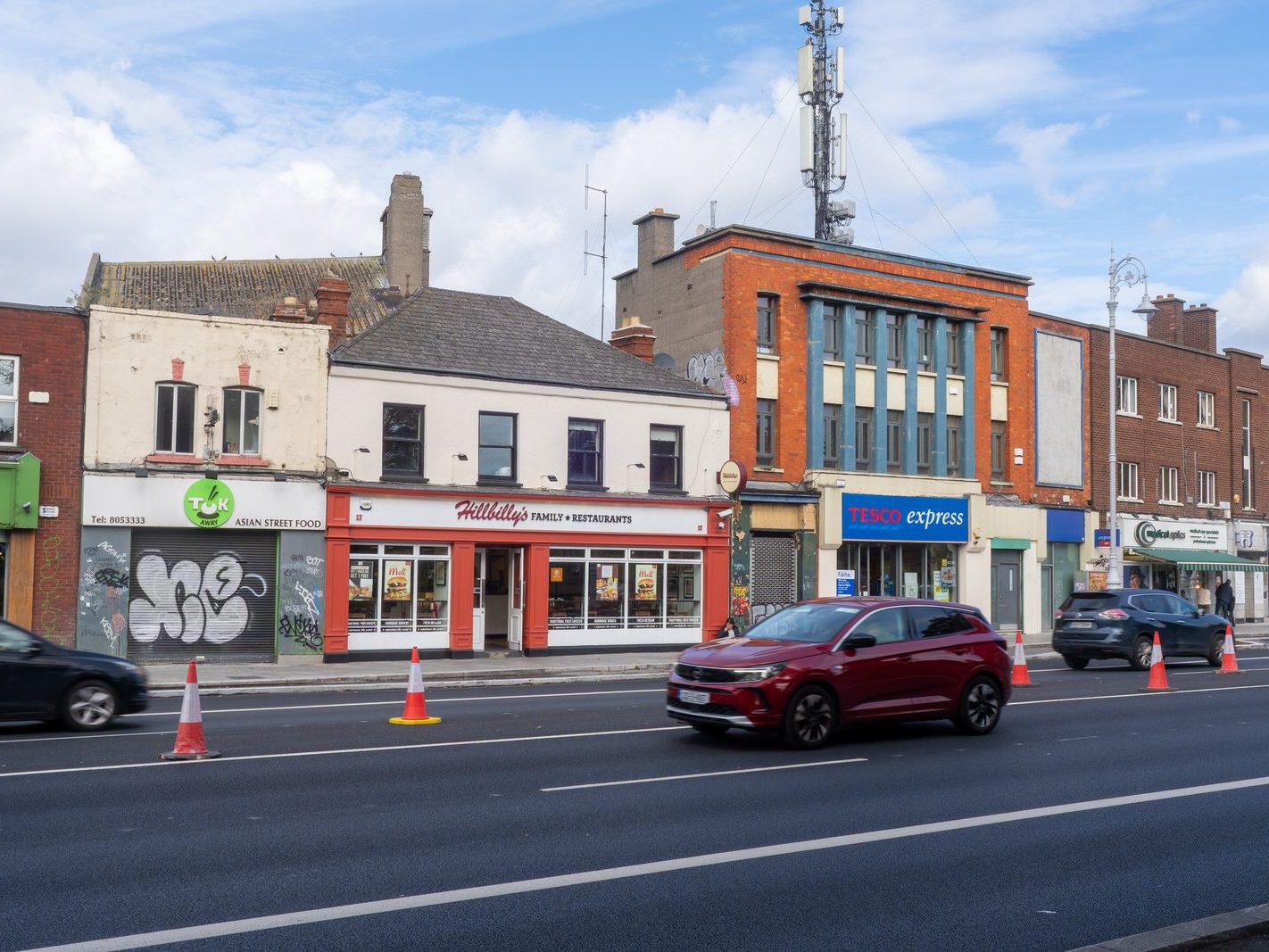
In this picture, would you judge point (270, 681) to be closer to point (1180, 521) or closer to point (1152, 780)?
point (1152, 780)

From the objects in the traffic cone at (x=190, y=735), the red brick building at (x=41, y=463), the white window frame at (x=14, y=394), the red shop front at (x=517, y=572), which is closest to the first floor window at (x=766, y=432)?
the red shop front at (x=517, y=572)

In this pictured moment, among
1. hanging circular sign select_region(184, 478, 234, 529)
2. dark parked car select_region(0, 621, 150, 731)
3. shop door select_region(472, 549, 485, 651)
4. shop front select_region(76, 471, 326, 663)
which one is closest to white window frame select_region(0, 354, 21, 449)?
shop front select_region(76, 471, 326, 663)

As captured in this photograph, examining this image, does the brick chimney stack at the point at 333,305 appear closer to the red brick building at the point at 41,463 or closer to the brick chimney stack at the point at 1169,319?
the red brick building at the point at 41,463

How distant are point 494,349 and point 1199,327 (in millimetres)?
30455

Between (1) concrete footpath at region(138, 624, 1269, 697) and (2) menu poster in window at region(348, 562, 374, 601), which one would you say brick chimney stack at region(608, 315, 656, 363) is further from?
(2) menu poster in window at region(348, 562, 374, 601)

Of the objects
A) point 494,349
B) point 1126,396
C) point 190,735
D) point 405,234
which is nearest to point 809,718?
point 190,735

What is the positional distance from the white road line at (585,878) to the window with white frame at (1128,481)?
33.7 m

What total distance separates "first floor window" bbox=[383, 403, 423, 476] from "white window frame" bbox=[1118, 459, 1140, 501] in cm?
2564

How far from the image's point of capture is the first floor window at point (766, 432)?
111 ft

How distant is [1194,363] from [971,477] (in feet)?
45.7

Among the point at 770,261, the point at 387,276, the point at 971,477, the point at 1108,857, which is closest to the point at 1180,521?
the point at 971,477

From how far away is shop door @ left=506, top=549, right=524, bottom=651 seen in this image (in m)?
29.2

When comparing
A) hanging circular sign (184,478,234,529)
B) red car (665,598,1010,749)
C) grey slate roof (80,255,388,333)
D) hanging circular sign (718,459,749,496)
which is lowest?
red car (665,598,1010,749)

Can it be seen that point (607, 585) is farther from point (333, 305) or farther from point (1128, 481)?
point (1128, 481)
